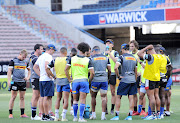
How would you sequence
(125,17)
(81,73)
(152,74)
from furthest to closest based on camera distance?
(125,17), (152,74), (81,73)

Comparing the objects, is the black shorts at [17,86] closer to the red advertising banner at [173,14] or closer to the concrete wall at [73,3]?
the red advertising banner at [173,14]

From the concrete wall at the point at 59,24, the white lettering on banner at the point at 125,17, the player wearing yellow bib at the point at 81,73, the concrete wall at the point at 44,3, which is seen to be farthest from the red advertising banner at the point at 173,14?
the player wearing yellow bib at the point at 81,73

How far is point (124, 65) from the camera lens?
12.0 m

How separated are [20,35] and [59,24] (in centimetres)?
359

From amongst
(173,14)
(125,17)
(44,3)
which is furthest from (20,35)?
(173,14)

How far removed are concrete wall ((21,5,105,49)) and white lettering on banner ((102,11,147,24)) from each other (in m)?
2.41

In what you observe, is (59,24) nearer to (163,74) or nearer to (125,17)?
(125,17)

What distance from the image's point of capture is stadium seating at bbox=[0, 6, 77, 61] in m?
33.4

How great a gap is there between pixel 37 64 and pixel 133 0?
84.8ft

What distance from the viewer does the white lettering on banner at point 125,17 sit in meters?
33.9

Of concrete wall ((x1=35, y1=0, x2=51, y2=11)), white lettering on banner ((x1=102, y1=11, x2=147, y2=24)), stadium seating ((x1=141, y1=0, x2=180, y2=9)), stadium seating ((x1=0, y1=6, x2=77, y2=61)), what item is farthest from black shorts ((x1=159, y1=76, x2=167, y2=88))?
concrete wall ((x1=35, y1=0, x2=51, y2=11))

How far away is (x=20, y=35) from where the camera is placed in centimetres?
3522

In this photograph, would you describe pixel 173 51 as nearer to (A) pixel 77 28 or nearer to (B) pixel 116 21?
(B) pixel 116 21

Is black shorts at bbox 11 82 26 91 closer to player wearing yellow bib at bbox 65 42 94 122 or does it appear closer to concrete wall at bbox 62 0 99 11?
player wearing yellow bib at bbox 65 42 94 122
